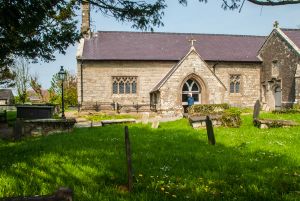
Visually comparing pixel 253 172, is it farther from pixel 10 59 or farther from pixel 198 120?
pixel 10 59

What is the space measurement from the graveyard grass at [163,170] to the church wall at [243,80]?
813 inches

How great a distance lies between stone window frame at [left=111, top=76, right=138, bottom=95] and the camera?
1159 inches

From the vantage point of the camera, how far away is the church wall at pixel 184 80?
26.8m

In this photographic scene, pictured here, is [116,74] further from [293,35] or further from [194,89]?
[293,35]

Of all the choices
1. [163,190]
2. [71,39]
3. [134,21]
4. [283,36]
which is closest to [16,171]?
[163,190]

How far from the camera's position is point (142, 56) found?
97.3 ft

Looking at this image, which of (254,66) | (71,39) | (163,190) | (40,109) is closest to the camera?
(163,190)

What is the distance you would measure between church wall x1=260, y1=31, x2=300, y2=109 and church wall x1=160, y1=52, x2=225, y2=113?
612cm

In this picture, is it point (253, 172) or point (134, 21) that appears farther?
point (134, 21)

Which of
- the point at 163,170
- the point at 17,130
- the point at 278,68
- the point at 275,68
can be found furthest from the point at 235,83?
the point at 163,170

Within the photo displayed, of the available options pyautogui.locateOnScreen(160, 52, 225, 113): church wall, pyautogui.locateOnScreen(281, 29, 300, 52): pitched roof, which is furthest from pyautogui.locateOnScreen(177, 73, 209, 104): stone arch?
pyautogui.locateOnScreen(281, 29, 300, 52): pitched roof

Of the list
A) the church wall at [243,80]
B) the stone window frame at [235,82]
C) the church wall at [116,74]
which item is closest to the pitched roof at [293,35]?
the church wall at [243,80]

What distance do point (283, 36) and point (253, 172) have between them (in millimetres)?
25777

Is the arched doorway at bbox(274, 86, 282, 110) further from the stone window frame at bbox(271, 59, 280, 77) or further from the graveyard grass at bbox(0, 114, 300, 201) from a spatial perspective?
the graveyard grass at bbox(0, 114, 300, 201)
